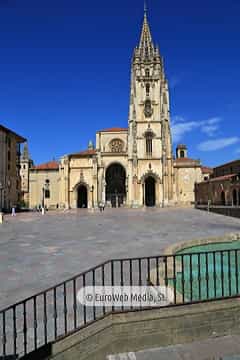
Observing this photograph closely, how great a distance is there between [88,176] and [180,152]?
103 ft

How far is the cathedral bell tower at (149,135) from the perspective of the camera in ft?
162

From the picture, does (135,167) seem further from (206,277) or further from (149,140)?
(206,277)

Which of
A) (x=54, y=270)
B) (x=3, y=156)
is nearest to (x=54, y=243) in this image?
(x=54, y=270)

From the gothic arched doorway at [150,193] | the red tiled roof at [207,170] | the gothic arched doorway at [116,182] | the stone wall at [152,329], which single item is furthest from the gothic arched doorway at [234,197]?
the stone wall at [152,329]

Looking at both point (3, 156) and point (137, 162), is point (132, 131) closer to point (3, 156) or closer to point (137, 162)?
point (137, 162)

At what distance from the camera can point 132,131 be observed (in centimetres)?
5062

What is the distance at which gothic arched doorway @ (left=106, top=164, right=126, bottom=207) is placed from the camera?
175ft

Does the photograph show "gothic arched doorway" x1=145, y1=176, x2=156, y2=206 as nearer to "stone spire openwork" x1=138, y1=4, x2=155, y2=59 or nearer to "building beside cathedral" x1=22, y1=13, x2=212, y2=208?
"building beside cathedral" x1=22, y1=13, x2=212, y2=208

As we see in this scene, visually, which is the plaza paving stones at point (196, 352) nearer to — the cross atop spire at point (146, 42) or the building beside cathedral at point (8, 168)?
the building beside cathedral at point (8, 168)

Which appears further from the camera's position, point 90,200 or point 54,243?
point 90,200

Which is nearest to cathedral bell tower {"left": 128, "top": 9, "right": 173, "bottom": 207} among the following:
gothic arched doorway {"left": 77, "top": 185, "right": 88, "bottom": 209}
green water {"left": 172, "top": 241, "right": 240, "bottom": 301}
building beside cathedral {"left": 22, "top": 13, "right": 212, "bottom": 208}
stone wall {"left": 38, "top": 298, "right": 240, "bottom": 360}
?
building beside cathedral {"left": 22, "top": 13, "right": 212, "bottom": 208}

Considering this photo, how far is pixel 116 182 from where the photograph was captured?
54.1m

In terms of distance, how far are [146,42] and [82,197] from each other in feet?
119

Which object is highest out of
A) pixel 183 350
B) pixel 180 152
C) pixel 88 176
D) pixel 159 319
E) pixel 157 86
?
pixel 157 86
